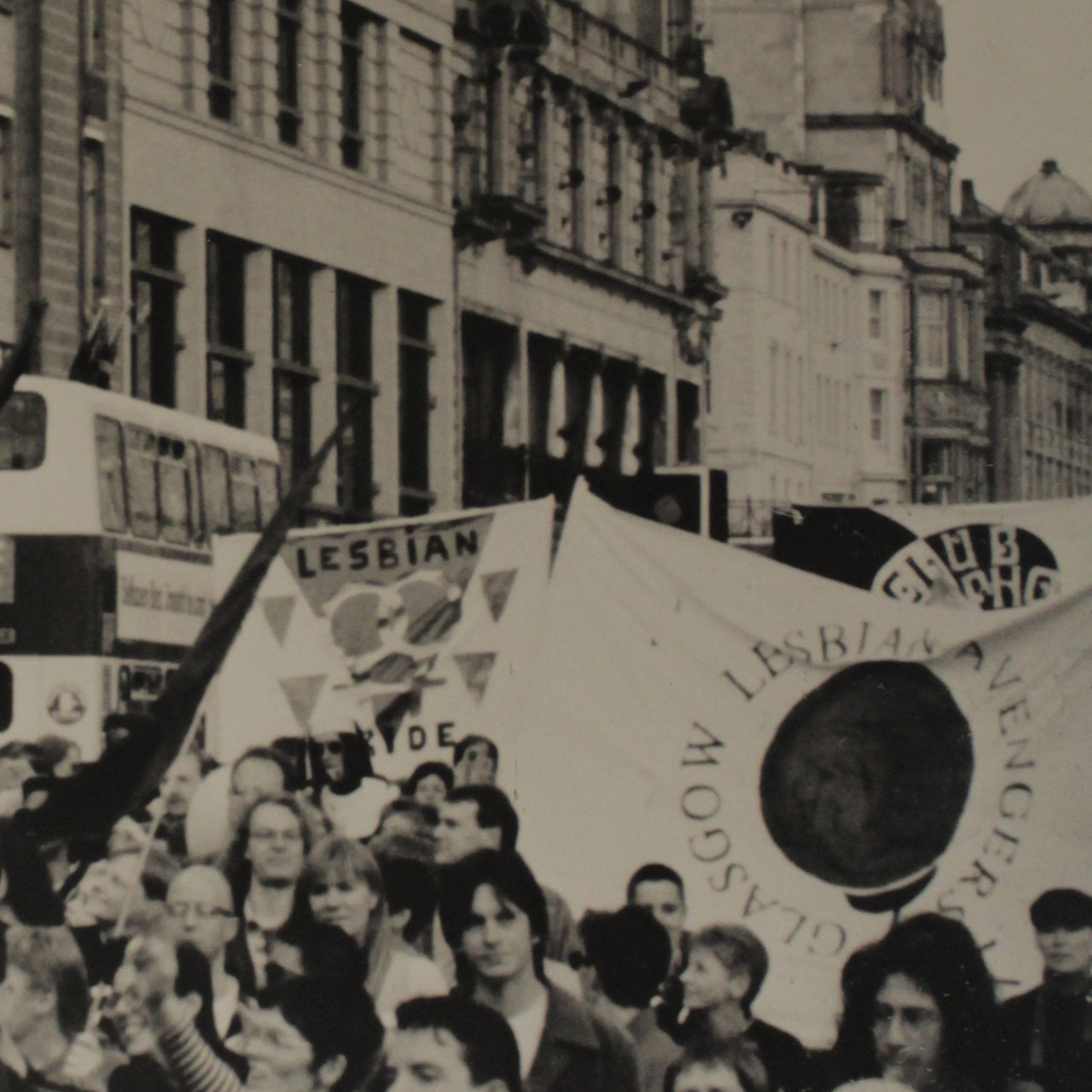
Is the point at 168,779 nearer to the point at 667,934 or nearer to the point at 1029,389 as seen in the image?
the point at 667,934

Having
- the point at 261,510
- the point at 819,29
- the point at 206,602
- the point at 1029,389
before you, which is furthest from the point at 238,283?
the point at 1029,389

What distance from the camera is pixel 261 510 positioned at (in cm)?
2514

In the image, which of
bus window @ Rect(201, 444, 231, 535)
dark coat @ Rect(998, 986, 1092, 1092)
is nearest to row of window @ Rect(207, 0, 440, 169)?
bus window @ Rect(201, 444, 231, 535)

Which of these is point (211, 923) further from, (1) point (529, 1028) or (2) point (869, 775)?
(2) point (869, 775)

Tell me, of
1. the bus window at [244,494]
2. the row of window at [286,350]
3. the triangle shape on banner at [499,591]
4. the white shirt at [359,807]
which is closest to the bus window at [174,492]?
the bus window at [244,494]

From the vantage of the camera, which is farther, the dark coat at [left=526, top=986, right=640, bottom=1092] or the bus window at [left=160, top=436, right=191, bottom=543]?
the bus window at [left=160, top=436, right=191, bottom=543]

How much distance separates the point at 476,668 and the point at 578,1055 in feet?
8.10

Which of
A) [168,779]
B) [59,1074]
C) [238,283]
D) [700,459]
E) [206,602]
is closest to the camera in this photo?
[59,1074]

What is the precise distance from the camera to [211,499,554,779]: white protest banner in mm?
11203

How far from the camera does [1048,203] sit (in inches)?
3713

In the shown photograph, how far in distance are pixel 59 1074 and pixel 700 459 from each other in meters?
47.9

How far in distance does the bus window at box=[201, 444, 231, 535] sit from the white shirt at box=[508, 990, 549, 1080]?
14.7 meters

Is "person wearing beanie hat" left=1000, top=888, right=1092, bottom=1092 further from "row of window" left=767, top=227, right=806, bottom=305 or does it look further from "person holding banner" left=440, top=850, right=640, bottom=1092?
"row of window" left=767, top=227, right=806, bottom=305

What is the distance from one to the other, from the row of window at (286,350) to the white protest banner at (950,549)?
71.5 feet
